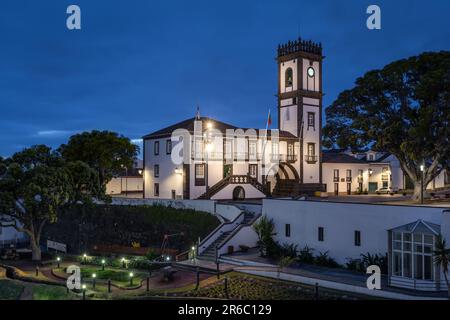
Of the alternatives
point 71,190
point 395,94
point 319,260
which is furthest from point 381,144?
point 71,190

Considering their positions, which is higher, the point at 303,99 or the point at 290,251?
the point at 303,99

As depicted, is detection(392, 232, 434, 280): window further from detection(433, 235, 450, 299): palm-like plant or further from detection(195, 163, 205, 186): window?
detection(195, 163, 205, 186): window

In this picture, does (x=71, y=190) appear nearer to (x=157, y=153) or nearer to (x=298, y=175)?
(x=157, y=153)

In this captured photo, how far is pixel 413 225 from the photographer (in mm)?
21891

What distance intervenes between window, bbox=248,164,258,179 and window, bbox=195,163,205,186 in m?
5.54

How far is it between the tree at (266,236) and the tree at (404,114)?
10.1 metres

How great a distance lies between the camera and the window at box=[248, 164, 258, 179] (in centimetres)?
4609

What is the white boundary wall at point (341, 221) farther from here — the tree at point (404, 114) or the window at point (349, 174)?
the window at point (349, 174)

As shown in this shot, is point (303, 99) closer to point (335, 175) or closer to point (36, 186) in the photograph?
point (335, 175)

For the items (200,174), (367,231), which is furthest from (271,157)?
(367,231)

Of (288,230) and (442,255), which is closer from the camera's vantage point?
(442,255)

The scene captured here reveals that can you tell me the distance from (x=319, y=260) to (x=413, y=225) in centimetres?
662

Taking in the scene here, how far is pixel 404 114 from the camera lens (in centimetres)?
3341

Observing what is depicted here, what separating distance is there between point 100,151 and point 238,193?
13.9 m
